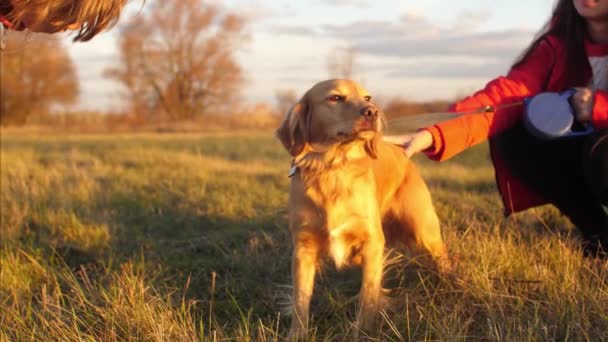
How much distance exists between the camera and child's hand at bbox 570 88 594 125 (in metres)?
2.72

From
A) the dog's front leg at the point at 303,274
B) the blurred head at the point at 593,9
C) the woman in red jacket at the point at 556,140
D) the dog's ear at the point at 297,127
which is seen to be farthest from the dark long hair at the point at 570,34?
the dog's front leg at the point at 303,274

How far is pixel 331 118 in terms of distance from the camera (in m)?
2.44

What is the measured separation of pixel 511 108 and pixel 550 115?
314 millimetres

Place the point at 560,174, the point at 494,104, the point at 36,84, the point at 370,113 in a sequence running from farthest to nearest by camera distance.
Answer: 1. the point at 36,84
2. the point at 560,174
3. the point at 494,104
4. the point at 370,113

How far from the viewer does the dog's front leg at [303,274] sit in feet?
7.93

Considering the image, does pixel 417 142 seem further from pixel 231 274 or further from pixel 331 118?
pixel 231 274

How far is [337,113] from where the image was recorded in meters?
2.43

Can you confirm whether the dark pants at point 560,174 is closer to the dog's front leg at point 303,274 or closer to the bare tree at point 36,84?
the dog's front leg at point 303,274

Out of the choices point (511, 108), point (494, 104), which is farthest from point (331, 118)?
point (511, 108)

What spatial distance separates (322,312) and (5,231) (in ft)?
7.95

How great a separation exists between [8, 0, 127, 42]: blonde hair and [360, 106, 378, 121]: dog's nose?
101 centimetres

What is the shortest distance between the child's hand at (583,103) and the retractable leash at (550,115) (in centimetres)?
2

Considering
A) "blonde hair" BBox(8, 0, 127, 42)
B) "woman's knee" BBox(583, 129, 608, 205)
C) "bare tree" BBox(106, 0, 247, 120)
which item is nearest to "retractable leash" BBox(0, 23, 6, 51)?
"blonde hair" BBox(8, 0, 127, 42)

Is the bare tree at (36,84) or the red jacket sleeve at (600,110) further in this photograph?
the bare tree at (36,84)
